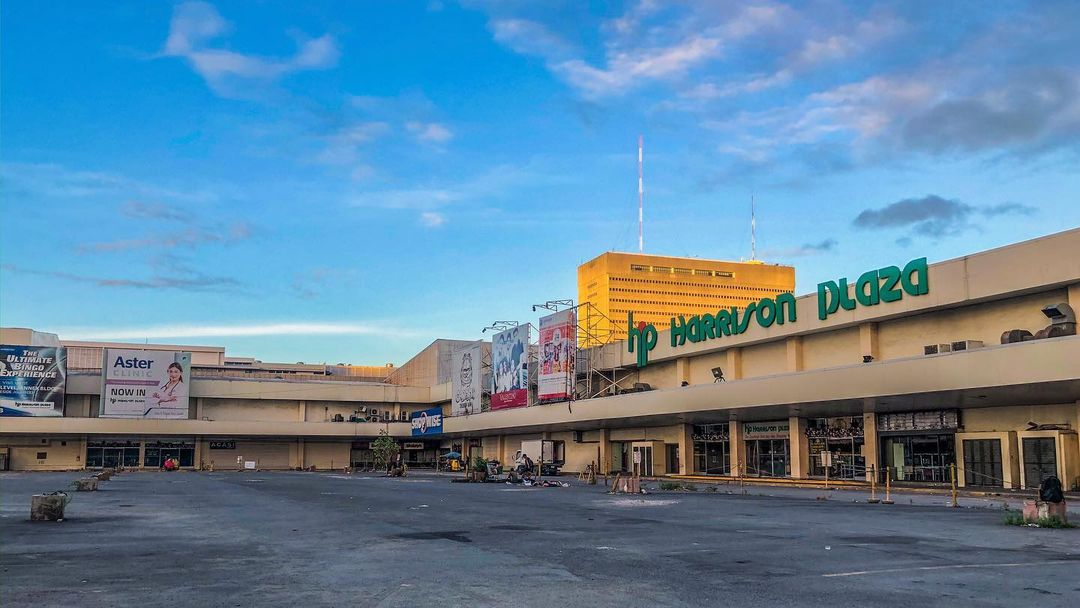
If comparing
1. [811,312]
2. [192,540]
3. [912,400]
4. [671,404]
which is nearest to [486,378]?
[671,404]

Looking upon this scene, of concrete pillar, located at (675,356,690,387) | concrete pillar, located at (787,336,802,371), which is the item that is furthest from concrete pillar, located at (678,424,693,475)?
concrete pillar, located at (787,336,802,371)

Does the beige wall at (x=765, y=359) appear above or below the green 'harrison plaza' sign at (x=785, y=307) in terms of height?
below

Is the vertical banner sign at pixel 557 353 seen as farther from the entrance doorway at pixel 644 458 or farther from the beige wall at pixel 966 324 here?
the beige wall at pixel 966 324

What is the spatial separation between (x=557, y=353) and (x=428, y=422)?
35623mm

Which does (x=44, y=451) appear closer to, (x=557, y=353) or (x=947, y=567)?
(x=557, y=353)

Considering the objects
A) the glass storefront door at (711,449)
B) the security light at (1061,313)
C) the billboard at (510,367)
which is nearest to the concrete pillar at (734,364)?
the glass storefront door at (711,449)

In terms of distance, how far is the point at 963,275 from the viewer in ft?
143

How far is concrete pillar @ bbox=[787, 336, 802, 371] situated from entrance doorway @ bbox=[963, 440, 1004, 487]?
38.7 feet

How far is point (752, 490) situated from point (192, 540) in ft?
106

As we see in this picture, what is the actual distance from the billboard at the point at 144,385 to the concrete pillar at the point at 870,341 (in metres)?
80.6

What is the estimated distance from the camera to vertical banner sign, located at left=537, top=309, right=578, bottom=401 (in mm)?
74812

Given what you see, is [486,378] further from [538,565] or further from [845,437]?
[538,565]

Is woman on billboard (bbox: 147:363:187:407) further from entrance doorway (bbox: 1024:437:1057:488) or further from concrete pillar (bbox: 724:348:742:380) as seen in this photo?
entrance doorway (bbox: 1024:437:1057:488)

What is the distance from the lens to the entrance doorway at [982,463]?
43875 mm
